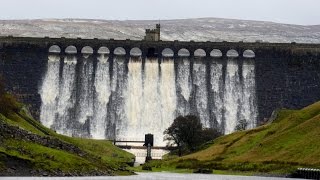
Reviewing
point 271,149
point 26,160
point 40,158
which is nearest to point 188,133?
point 271,149

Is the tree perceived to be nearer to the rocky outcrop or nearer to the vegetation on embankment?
the vegetation on embankment

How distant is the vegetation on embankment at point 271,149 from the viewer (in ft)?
442

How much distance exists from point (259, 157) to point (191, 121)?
48832 mm

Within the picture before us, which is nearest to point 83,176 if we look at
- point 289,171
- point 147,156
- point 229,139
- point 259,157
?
point 289,171

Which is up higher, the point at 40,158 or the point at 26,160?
the point at 40,158

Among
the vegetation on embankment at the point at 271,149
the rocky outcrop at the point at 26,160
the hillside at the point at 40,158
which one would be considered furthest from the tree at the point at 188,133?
the rocky outcrop at the point at 26,160

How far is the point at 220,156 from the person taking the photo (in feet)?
522

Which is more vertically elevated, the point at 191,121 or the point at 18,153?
the point at 191,121

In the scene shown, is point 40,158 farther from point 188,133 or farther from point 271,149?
point 188,133

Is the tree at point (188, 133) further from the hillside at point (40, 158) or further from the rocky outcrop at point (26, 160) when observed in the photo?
the rocky outcrop at point (26, 160)

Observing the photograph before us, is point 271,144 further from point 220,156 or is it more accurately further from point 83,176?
point 83,176

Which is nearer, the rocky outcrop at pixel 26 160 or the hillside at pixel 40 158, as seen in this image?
the rocky outcrop at pixel 26 160

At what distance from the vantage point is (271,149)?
146m

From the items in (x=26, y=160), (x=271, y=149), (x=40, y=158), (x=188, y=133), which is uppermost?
(x=188, y=133)
